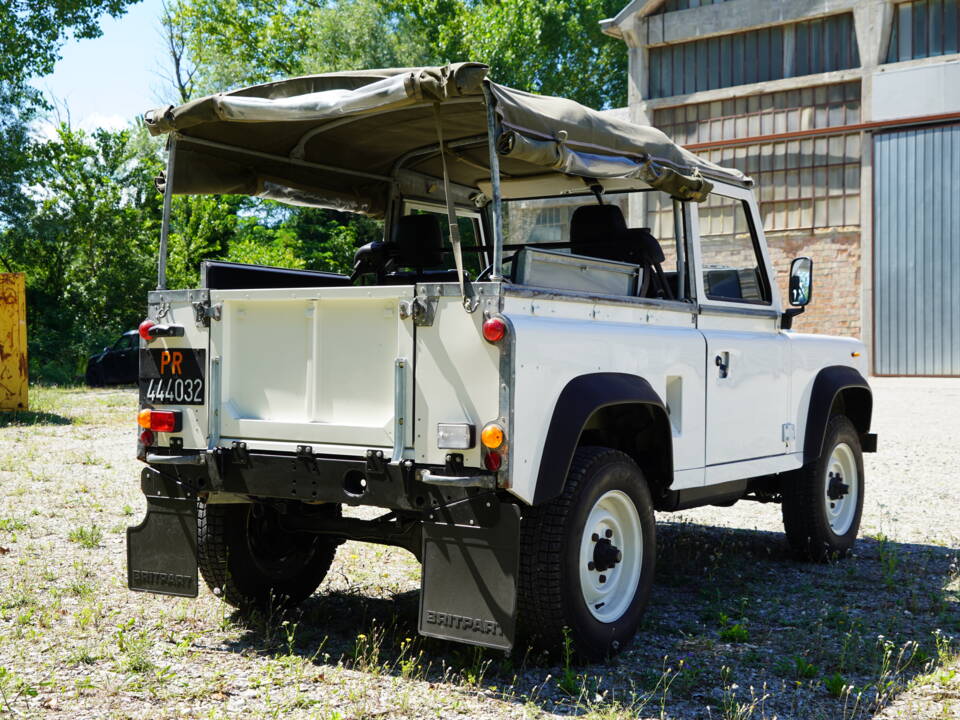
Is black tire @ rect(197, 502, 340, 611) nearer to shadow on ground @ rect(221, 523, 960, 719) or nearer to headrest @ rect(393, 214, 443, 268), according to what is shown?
shadow on ground @ rect(221, 523, 960, 719)

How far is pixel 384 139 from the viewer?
21.3 feet

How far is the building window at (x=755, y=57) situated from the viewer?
25.3m

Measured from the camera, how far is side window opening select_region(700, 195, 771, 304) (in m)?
6.36

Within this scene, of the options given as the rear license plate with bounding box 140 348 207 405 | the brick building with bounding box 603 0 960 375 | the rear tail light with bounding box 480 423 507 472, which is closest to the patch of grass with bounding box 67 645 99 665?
the rear license plate with bounding box 140 348 207 405

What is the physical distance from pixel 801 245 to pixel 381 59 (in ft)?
52.0

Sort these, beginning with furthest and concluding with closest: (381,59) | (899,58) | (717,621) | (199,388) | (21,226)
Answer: (381,59) < (21,226) < (899,58) < (717,621) < (199,388)

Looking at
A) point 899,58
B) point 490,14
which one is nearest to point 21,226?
point 490,14

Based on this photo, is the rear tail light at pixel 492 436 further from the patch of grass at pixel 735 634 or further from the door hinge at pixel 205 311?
the patch of grass at pixel 735 634

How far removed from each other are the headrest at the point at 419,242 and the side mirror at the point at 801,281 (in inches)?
90.0

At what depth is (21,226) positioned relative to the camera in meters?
29.7

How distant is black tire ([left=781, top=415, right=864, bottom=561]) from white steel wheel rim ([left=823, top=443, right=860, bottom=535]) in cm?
1

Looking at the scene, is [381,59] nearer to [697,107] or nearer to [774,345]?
[697,107]

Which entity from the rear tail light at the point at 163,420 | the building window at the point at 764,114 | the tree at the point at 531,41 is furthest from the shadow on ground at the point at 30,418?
the tree at the point at 531,41

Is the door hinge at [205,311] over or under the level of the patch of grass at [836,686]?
→ over
